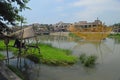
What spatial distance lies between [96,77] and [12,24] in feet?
18.5

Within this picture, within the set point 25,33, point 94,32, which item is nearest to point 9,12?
point 25,33

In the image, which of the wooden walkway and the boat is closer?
the wooden walkway

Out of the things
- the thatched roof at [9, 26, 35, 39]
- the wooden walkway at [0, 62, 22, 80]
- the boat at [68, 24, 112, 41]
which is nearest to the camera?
the wooden walkway at [0, 62, 22, 80]

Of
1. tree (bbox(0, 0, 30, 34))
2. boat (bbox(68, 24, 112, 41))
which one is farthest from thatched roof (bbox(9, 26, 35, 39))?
boat (bbox(68, 24, 112, 41))

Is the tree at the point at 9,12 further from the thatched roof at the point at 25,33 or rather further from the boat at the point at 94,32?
the boat at the point at 94,32

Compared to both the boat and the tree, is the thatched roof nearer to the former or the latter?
the tree

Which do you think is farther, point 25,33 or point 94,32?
point 94,32

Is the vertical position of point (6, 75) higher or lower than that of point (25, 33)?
lower

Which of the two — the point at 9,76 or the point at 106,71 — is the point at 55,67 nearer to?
the point at 106,71

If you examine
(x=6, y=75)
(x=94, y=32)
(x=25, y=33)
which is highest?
(x=94, y=32)

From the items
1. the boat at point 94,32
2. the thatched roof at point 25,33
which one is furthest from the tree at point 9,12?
the boat at point 94,32

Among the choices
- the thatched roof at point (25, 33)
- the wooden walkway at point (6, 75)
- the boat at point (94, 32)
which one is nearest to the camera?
the wooden walkway at point (6, 75)

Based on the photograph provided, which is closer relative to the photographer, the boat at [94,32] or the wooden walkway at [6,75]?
the wooden walkway at [6,75]

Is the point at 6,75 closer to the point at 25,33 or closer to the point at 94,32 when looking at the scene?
the point at 25,33
